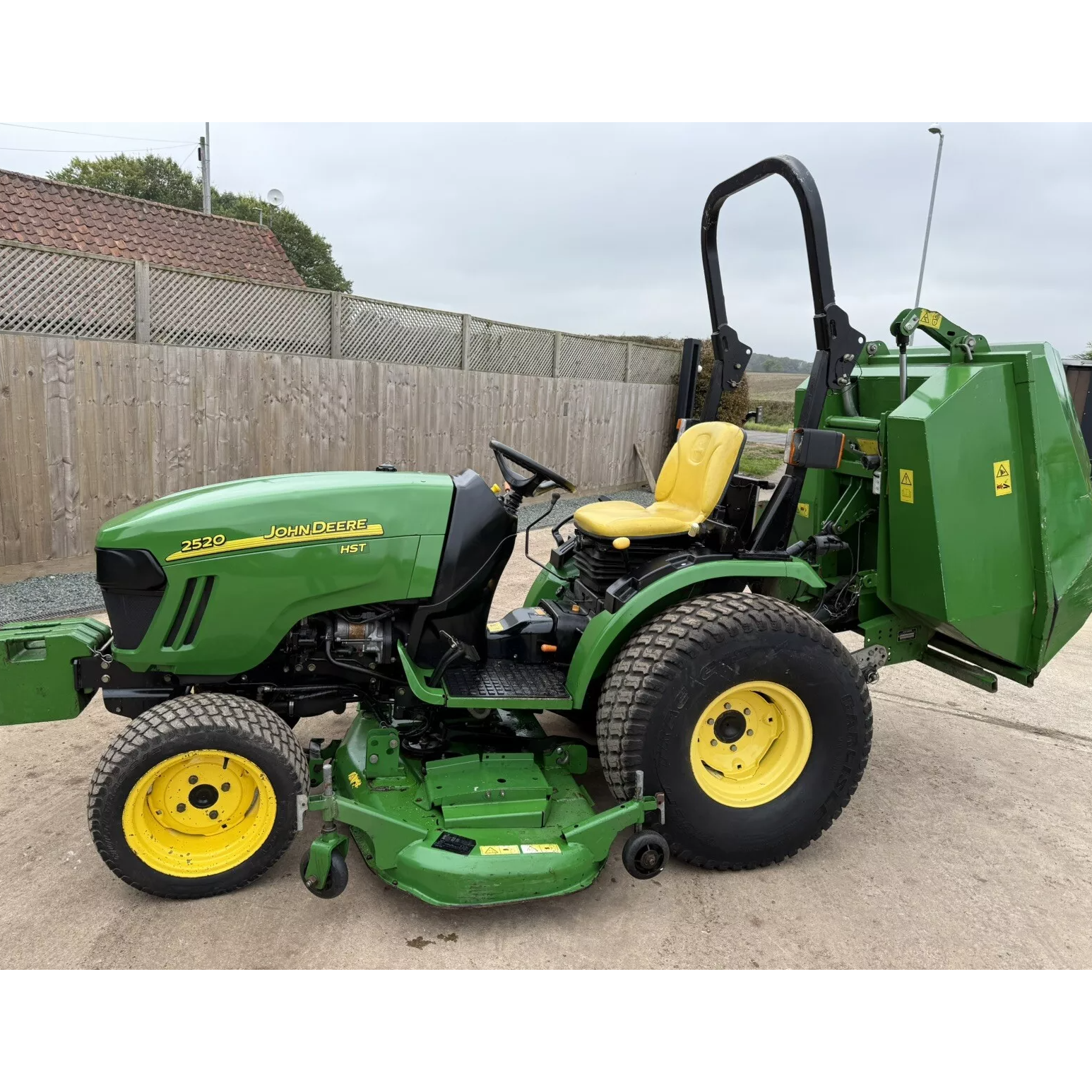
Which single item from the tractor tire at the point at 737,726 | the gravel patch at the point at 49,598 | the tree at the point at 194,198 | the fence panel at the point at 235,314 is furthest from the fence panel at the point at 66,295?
the tree at the point at 194,198

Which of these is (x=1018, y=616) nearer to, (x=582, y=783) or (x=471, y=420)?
(x=582, y=783)

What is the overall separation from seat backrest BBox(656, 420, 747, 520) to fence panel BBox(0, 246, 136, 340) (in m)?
4.97

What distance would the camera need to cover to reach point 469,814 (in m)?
2.61

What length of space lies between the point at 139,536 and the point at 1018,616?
309cm

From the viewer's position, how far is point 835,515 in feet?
11.8

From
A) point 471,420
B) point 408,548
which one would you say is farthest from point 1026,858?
point 471,420

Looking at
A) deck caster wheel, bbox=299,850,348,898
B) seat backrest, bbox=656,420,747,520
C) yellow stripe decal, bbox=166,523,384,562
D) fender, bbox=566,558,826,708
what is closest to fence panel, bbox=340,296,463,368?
seat backrest, bbox=656,420,747,520

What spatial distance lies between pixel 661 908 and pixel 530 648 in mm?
1050

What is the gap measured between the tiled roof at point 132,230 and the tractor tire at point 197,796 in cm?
933

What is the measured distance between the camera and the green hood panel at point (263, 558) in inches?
101

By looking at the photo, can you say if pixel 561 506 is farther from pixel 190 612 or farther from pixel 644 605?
pixel 190 612

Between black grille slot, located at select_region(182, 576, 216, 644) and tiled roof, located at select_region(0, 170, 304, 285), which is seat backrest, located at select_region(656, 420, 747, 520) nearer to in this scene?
black grille slot, located at select_region(182, 576, 216, 644)

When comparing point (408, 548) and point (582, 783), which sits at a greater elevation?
point (408, 548)
